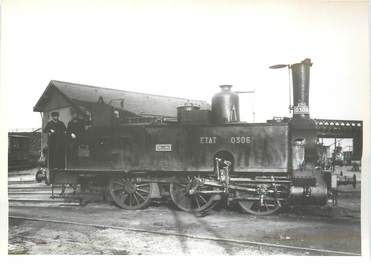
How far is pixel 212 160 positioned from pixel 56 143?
3.01 m

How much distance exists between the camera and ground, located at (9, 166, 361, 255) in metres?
5.16

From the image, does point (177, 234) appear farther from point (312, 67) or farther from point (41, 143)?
point (41, 143)

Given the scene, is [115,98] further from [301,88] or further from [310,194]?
[310,194]

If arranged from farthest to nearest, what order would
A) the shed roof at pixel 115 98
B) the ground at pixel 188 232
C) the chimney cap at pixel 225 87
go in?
the shed roof at pixel 115 98 → the chimney cap at pixel 225 87 → the ground at pixel 188 232

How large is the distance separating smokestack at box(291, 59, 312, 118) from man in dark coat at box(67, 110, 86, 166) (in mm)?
3818

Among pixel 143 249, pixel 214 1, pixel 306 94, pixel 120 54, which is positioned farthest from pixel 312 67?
pixel 143 249

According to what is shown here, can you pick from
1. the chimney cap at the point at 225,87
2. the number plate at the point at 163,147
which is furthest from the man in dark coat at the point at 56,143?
the chimney cap at the point at 225,87

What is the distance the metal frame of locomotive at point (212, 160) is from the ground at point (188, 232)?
0.33m

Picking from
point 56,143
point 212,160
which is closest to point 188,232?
point 212,160

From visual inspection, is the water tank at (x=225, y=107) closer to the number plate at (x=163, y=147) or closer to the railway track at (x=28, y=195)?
the number plate at (x=163, y=147)

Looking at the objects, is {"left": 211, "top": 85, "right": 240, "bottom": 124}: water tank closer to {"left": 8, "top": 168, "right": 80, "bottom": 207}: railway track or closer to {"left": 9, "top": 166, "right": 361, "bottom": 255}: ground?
{"left": 9, "top": 166, "right": 361, "bottom": 255}: ground

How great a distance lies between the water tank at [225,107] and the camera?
20.8ft

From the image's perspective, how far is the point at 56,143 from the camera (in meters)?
7.11

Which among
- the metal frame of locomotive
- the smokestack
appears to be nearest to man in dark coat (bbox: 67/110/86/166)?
the metal frame of locomotive
